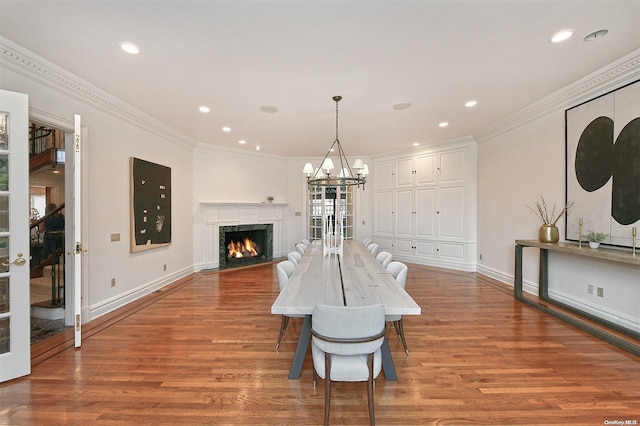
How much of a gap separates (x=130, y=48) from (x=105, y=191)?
75.2 inches

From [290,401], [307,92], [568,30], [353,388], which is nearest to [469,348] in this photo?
[353,388]

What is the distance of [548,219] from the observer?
3.82m

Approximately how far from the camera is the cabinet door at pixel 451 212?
5.68 meters

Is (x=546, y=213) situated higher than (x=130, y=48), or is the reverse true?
(x=130, y=48)

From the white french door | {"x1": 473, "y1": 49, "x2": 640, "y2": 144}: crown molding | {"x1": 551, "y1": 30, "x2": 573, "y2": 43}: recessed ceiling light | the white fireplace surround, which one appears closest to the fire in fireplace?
the white fireplace surround

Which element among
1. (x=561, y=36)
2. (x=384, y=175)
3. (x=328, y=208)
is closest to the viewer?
(x=561, y=36)

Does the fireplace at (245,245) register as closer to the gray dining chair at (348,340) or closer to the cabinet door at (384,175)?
the cabinet door at (384,175)

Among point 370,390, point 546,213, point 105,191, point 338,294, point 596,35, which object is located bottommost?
Result: point 370,390

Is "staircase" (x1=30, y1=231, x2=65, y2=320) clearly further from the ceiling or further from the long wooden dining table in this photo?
the long wooden dining table

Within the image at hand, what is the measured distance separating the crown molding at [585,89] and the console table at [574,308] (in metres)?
1.82

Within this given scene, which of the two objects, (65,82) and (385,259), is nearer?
(65,82)

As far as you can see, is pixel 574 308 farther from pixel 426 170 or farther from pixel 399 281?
pixel 426 170

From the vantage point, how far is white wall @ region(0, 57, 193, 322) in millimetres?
2811

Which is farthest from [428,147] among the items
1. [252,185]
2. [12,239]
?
[12,239]
